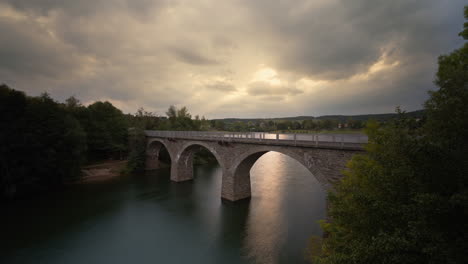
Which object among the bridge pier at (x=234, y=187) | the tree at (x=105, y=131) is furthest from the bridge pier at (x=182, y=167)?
the tree at (x=105, y=131)

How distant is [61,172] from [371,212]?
1229 inches

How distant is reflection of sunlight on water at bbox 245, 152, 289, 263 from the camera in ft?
42.3

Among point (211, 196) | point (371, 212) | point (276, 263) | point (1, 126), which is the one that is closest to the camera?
point (371, 212)

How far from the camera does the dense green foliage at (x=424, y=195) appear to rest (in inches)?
154

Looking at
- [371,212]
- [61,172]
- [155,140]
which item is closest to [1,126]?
[61,172]

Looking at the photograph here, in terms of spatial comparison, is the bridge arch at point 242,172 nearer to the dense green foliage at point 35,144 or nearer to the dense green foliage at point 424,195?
the dense green foliage at point 424,195

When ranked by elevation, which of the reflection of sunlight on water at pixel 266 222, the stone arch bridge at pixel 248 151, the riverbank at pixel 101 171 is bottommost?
the reflection of sunlight on water at pixel 266 222

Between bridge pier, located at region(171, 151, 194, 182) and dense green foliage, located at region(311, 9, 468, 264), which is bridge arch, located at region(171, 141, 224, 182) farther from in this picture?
dense green foliage, located at region(311, 9, 468, 264)

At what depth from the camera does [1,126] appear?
18219 millimetres

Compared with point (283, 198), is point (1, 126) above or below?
above

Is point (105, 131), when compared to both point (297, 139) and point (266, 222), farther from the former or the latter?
point (297, 139)

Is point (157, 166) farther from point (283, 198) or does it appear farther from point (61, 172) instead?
point (283, 198)

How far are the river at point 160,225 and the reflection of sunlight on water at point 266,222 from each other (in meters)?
Answer: 0.07

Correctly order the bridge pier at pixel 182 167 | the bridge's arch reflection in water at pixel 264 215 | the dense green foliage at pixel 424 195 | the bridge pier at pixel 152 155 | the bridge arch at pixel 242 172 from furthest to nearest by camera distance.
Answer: the bridge pier at pixel 152 155 → the bridge pier at pixel 182 167 → the bridge arch at pixel 242 172 → the bridge's arch reflection in water at pixel 264 215 → the dense green foliage at pixel 424 195
